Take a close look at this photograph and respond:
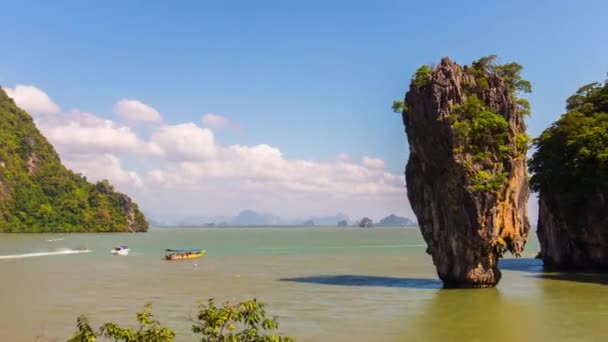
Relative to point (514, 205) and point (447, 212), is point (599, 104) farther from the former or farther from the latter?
point (447, 212)

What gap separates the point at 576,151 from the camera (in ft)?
163

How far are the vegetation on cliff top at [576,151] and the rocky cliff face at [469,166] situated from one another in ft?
32.4

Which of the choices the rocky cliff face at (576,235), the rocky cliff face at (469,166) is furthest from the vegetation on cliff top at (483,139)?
the rocky cliff face at (576,235)

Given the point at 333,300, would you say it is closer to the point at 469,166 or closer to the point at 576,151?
the point at 469,166

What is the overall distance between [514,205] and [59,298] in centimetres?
3308

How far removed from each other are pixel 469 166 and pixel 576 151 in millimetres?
16550

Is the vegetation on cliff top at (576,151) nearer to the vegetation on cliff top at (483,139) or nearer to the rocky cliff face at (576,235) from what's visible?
the rocky cliff face at (576,235)

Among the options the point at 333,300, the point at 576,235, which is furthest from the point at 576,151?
the point at 333,300

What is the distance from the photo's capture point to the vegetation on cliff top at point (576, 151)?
157 feet

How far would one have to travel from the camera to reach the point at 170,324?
28.7 m

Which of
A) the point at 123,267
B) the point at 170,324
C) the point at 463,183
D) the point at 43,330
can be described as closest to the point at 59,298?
the point at 43,330

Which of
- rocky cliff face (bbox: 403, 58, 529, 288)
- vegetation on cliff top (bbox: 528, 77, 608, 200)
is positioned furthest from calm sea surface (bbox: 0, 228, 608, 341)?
vegetation on cliff top (bbox: 528, 77, 608, 200)

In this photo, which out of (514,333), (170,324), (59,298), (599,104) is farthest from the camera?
(599,104)

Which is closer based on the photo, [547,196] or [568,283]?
[568,283]
